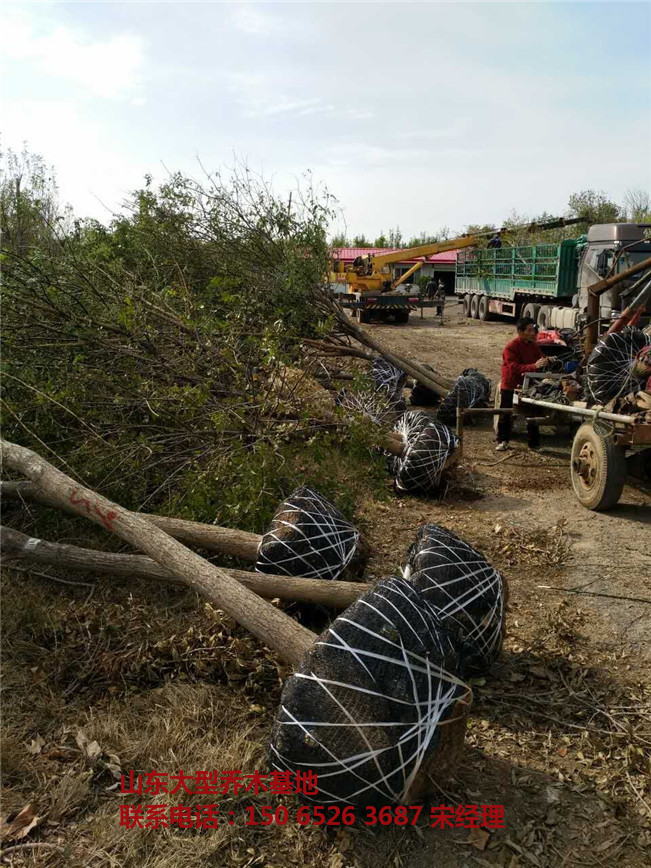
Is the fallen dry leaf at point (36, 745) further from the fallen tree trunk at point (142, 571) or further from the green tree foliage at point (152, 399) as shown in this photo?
the green tree foliage at point (152, 399)

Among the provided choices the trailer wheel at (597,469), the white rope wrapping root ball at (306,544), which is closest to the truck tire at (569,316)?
the trailer wheel at (597,469)

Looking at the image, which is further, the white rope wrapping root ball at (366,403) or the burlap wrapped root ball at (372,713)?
the white rope wrapping root ball at (366,403)

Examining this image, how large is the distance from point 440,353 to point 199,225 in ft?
25.6

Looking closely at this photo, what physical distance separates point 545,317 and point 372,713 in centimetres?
1660

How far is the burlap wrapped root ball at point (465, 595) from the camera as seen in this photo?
3.16 m

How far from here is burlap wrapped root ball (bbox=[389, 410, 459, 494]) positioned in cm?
605

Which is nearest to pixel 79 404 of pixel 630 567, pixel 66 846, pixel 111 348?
pixel 111 348

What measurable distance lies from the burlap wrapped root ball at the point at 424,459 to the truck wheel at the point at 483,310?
702 inches

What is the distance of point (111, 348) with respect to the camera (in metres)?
5.58

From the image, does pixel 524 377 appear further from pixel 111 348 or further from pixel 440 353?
pixel 440 353

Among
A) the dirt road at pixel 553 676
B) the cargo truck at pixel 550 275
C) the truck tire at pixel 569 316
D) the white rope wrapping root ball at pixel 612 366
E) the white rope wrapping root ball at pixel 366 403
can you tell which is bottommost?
the dirt road at pixel 553 676

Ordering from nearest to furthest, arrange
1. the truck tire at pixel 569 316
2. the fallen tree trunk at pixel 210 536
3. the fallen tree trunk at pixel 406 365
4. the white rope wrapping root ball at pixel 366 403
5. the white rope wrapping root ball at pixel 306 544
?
the white rope wrapping root ball at pixel 306 544
the fallen tree trunk at pixel 210 536
the white rope wrapping root ball at pixel 366 403
the fallen tree trunk at pixel 406 365
the truck tire at pixel 569 316

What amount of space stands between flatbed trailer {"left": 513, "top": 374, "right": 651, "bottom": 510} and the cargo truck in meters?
4.03

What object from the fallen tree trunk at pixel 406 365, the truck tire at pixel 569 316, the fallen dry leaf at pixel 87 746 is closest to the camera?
the fallen dry leaf at pixel 87 746
